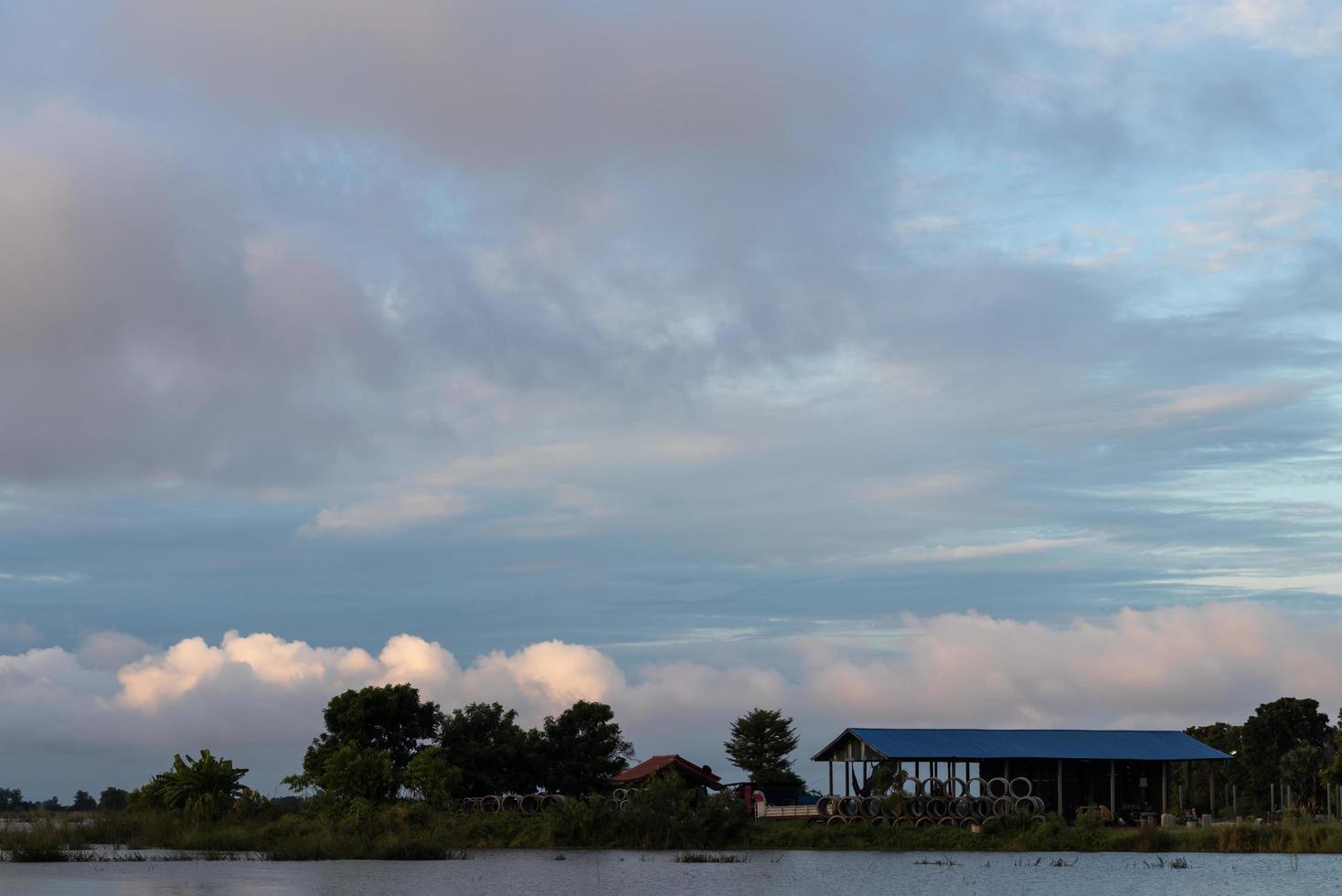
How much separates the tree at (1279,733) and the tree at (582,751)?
1880 inches

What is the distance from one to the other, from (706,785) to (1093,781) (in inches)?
825

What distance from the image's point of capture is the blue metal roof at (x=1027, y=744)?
6944 centimetres

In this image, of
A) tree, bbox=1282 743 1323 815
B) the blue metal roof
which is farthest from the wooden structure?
tree, bbox=1282 743 1323 815

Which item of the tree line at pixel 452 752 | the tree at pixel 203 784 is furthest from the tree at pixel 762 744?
the tree at pixel 203 784

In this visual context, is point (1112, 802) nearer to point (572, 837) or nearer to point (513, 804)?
point (572, 837)

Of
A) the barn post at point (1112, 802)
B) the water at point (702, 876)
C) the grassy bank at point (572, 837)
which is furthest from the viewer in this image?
the barn post at point (1112, 802)

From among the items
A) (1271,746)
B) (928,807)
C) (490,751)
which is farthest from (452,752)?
(1271,746)

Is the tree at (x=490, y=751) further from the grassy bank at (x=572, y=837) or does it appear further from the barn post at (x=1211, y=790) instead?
the barn post at (x=1211, y=790)

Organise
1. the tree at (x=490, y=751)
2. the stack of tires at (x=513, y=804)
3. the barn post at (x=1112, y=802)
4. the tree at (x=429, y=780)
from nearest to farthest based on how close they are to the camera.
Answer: the stack of tires at (x=513, y=804)
the tree at (x=429, y=780)
the barn post at (x=1112, y=802)
the tree at (x=490, y=751)

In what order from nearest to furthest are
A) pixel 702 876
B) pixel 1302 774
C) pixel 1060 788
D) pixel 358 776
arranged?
pixel 702 876 → pixel 358 776 → pixel 1060 788 → pixel 1302 774

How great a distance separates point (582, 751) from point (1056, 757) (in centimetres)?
2899

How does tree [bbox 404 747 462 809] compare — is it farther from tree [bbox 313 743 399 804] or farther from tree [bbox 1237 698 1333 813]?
tree [bbox 1237 698 1333 813]

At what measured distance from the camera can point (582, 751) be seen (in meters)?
86.4

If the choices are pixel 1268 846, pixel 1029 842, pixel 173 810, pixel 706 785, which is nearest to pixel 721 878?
pixel 1029 842
